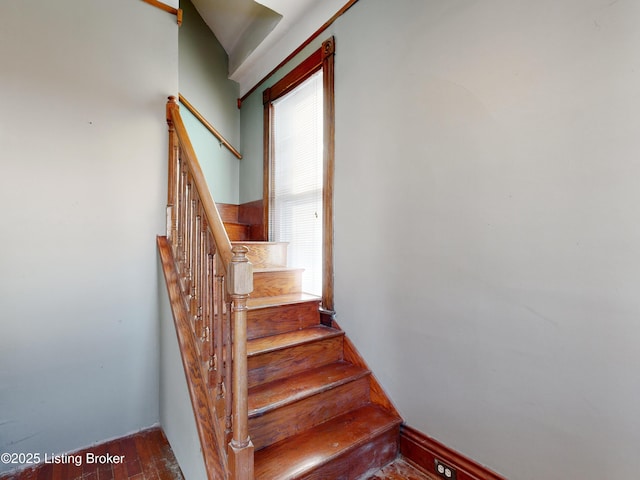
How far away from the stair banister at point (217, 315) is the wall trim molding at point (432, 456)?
3.03 ft

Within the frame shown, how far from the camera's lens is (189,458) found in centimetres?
141

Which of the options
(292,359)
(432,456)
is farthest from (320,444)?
(432,456)

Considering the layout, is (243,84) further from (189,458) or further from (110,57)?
(189,458)

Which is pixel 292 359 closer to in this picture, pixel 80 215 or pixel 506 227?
pixel 506 227

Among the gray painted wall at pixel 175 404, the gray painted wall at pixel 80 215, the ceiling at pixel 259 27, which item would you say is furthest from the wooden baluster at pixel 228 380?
the ceiling at pixel 259 27

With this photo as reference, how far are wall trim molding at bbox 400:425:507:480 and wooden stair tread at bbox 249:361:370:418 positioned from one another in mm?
391

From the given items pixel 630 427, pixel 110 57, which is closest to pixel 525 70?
pixel 630 427

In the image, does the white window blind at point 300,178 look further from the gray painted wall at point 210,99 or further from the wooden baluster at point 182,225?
the wooden baluster at point 182,225

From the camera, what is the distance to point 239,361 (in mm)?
1080

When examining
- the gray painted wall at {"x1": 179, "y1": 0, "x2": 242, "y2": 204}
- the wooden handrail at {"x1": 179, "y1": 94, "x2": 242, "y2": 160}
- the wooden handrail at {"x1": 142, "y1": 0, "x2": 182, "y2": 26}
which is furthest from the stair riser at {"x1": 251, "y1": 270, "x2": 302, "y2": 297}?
the wooden handrail at {"x1": 142, "y1": 0, "x2": 182, "y2": 26}

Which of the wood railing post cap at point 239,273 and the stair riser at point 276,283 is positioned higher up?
the wood railing post cap at point 239,273

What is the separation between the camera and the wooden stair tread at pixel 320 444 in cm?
130

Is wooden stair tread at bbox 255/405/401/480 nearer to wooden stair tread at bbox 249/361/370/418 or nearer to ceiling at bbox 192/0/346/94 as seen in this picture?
wooden stair tread at bbox 249/361/370/418

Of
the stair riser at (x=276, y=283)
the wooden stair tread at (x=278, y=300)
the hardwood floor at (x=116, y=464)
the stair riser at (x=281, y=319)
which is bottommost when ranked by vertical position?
the hardwood floor at (x=116, y=464)
